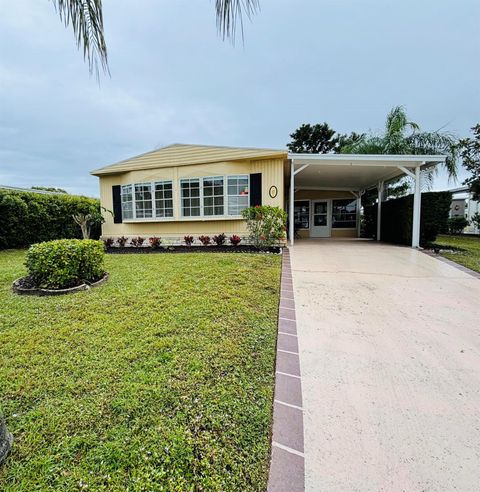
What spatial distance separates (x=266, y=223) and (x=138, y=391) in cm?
620

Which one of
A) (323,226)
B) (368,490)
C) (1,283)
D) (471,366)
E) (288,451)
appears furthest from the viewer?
(323,226)

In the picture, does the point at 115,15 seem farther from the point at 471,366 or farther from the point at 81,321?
the point at 471,366

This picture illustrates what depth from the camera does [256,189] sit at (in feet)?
28.4

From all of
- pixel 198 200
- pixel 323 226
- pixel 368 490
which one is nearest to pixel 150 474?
pixel 368 490

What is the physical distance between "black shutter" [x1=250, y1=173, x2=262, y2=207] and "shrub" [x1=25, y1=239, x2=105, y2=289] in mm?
5428

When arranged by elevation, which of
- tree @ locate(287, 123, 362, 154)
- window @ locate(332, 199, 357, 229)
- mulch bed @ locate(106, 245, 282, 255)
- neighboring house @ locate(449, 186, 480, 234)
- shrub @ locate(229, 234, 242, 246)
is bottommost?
mulch bed @ locate(106, 245, 282, 255)

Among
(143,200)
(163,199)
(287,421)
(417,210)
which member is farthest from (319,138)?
(287,421)

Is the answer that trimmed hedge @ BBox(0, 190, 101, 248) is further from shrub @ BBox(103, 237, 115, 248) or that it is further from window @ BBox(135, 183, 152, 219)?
window @ BBox(135, 183, 152, 219)

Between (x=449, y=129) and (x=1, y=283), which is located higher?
(x=449, y=129)

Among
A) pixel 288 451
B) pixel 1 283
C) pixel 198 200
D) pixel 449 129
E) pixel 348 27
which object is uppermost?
pixel 449 129

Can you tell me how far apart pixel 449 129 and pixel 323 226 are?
22.6 feet

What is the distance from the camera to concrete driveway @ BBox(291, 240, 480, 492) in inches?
52.0

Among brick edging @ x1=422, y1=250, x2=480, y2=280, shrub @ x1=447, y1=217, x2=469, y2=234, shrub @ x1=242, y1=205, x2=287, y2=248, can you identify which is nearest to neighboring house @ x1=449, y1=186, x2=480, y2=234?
shrub @ x1=447, y1=217, x2=469, y2=234

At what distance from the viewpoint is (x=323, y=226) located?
46.1ft
